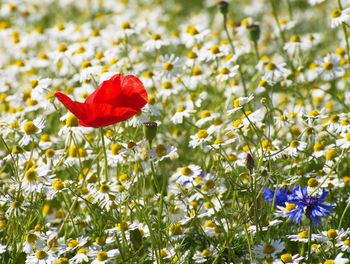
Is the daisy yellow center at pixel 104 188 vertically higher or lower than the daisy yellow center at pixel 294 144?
higher

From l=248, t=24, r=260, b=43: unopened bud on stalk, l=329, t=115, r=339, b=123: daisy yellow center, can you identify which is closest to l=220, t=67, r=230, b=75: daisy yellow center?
l=248, t=24, r=260, b=43: unopened bud on stalk

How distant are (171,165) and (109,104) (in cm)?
124

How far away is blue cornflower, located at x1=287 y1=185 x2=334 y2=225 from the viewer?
244cm

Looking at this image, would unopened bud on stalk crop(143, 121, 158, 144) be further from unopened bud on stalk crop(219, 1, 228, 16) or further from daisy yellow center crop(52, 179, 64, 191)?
unopened bud on stalk crop(219, 1, 228, 16)

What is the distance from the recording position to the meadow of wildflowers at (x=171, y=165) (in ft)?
8.08

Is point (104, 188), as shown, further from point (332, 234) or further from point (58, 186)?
point (332, 234)

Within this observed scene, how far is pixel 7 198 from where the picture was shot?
2596mm

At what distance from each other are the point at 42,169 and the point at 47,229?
0.72 feet

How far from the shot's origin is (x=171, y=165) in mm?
3488

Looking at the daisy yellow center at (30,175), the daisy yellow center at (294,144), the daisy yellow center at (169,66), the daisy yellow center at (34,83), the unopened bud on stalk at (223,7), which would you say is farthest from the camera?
the unopened bud on stalk at (223,7)

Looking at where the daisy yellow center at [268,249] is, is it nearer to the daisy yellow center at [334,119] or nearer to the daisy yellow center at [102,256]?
the daisy yellow center at [102,256]

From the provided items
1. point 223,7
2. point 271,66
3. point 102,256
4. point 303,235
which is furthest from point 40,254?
point 223,7

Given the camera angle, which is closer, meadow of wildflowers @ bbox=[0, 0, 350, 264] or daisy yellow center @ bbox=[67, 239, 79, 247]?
meadow of wildflowers @ bbox=[0, 0, 350, 264]

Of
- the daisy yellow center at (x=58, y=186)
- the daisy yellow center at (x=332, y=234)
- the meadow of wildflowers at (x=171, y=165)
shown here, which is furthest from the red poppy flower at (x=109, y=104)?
the daisy yellow center at (x=332, y=234)
